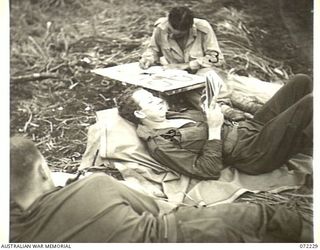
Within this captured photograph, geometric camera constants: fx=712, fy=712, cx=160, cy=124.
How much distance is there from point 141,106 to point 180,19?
34.5 inches

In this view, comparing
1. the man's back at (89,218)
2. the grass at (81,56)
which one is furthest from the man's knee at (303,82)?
the man's back at (89,218)

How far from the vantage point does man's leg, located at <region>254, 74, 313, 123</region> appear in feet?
21.1

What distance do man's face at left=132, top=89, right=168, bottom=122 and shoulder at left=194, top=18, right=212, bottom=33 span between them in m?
0.75

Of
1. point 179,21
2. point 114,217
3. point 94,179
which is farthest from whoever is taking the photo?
point 179,21

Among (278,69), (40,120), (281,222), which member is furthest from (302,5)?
(40,120)

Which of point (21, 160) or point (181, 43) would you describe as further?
point (181, 43)

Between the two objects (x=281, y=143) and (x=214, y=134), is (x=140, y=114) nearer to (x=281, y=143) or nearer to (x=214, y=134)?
(x=214, y=134)

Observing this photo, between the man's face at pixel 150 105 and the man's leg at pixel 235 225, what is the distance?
87cm

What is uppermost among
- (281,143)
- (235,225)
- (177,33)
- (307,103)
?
(177,33)

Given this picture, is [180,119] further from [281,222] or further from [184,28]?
[281,222]

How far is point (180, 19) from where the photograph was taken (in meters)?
6.51

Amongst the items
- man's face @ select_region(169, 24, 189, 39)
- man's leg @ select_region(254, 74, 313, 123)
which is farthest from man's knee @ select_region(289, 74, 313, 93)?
man's face @ select_region(169, 24, 189, 39)

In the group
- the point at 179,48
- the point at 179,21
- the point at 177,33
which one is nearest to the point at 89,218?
the point at 179,48

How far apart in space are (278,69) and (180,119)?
1.02 meters
